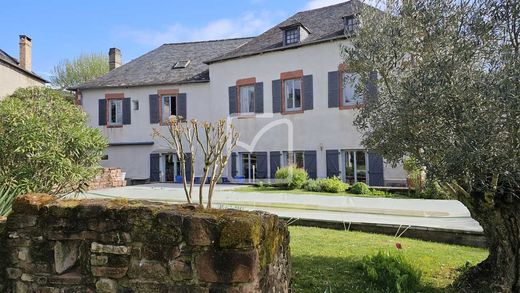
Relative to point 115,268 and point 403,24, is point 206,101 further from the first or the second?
point 115,268

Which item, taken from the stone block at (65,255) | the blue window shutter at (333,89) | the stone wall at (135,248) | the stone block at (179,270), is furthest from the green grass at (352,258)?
the blue window shutter at (333,89)

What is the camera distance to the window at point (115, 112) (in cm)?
2181

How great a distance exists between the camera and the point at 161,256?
2510 mm

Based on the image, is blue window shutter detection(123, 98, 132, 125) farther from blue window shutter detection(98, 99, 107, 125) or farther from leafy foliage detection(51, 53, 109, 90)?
leafy foliage detection(51, 53, 109, 90)

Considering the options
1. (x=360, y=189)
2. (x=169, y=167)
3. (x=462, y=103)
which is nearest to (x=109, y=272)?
(x=462, y=103)

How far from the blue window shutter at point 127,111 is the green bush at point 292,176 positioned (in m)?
9.70

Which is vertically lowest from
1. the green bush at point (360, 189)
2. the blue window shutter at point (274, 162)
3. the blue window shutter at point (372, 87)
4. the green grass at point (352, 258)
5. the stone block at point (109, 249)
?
the green grass at point (352, 258)

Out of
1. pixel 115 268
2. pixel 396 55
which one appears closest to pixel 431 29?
pixel 396 55

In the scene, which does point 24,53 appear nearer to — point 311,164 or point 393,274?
point 311,164

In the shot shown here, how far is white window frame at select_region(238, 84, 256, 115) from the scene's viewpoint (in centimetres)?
1925

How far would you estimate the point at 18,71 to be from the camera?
72.4ft

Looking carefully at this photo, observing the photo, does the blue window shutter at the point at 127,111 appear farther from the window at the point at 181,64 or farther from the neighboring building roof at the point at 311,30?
the neighboring building roof at the point at 311,30

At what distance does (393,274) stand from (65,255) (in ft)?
11.3

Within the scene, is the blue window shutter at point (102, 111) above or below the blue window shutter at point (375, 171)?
above
